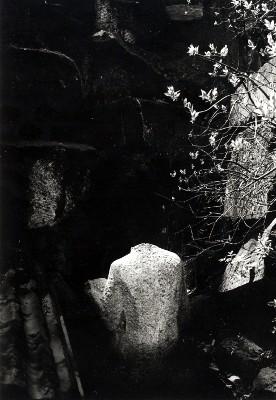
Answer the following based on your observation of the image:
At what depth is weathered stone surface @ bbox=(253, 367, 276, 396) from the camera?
377 cm

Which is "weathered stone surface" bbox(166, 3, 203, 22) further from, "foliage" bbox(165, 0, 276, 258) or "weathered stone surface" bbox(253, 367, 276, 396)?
"weathered stone surface" bbox(253, 367, 276, 396)

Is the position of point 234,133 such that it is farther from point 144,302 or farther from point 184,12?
point 144,302

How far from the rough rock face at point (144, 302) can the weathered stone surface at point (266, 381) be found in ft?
2.60

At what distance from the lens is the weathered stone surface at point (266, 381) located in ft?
12.4

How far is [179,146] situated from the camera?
4.83m

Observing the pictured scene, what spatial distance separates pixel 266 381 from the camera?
12.5 ft

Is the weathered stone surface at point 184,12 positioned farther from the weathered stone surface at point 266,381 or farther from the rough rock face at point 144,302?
the weathered stone surface at point 266,381

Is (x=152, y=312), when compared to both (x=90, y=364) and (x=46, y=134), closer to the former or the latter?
(x=90, y=364)

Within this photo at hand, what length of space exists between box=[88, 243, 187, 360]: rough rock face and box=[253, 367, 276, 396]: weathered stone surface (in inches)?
31.2

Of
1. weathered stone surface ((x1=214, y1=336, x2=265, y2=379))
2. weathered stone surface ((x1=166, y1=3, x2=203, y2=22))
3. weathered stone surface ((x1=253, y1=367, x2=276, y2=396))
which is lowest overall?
weathered stone surface ((x1=253, y1=367, x2=276, y2=396))

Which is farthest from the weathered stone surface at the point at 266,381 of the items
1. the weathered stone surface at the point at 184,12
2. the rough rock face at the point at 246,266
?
the weathered stone surface at the point at 184,12

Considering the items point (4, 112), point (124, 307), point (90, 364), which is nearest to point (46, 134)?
point (4, 112)

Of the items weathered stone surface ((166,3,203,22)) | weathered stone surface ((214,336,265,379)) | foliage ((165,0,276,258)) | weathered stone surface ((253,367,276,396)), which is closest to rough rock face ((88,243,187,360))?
weathered stone surface ((214,336,265,379))

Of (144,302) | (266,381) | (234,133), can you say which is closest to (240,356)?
(266,381)
